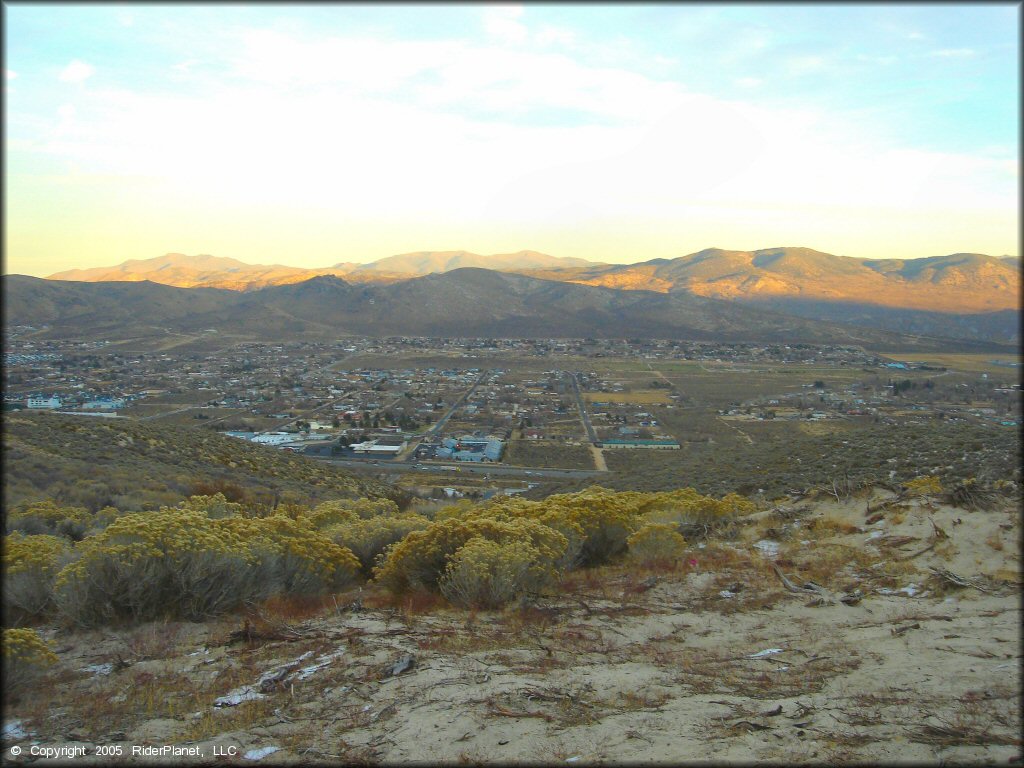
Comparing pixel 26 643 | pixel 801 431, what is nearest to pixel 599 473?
pixel 801 431

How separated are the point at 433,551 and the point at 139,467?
13.7 meters

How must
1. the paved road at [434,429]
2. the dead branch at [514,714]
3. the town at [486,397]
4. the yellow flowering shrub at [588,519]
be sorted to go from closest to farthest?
the dead branch at [514,714]
the yellow flowering shrub at [588,519]
the paved road at [434,429]
the town at [486,397]

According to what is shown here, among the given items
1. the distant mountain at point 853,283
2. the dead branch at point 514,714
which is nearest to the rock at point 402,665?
the dead branch at point 514,714

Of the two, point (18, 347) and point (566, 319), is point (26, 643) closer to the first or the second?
point (18, 347)

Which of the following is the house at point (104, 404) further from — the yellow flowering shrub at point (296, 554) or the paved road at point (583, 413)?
the yellow flowering shrub at point (296, 554)

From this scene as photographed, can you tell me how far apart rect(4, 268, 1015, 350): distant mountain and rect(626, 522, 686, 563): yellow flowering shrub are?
9826cm

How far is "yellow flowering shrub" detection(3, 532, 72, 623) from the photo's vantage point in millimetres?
6871

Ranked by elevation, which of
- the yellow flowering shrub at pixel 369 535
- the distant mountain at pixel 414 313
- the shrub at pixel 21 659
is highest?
the distant mountain at pixel 414 313

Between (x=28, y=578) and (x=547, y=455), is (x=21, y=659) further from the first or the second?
(x=547, y=455)

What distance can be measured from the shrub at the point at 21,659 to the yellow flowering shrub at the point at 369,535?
4.47 m

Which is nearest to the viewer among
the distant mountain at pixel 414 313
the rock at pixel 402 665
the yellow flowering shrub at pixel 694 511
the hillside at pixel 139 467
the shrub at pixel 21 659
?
the shrub at pixel 21 659

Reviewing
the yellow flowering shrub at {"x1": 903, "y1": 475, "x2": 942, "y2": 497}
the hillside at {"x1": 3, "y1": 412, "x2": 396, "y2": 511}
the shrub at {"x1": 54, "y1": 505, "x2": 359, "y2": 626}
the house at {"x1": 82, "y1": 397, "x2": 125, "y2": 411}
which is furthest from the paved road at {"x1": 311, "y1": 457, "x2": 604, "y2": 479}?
the shrub at {"x1": 54, "y1": 505, "x2": 359, "y2": 626}

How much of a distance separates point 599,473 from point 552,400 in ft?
78.2

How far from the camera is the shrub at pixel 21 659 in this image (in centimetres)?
501
